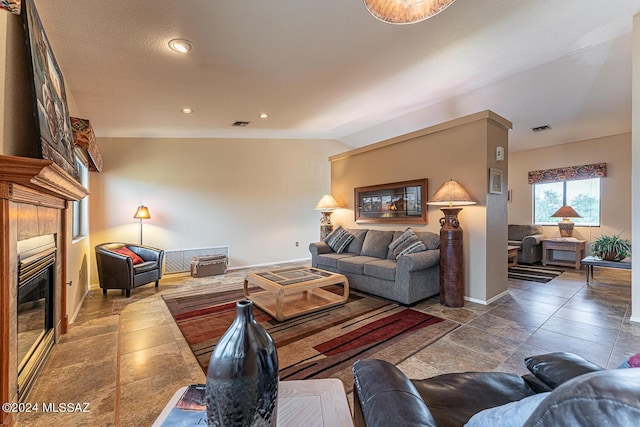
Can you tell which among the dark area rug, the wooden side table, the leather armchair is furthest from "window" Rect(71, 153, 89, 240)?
the wooden side table

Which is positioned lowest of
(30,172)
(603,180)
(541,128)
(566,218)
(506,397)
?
(506,397)

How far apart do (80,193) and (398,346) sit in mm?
3047

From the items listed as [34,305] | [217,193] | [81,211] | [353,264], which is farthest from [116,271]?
[353,264]

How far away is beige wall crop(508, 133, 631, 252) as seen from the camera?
17.3 feet

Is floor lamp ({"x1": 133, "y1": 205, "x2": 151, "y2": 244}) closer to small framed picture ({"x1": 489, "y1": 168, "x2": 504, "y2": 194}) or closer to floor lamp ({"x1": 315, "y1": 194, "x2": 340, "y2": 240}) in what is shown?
floor lamp ({"x1": 315, "y1": 194, "x2": 340, "y2": 240})

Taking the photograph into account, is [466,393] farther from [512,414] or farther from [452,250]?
[452,250]

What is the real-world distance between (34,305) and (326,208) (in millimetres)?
4187

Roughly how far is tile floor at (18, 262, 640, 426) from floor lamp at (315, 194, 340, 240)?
260 centimetres

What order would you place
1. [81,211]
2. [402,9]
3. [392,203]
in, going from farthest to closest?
1. [392,203]
2. [81,211]
3. [402,9]

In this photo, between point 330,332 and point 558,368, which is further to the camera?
point 330,332

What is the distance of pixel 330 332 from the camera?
104 inches

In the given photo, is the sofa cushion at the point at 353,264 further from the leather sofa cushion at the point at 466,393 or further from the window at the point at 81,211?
the window at the point at 81,211

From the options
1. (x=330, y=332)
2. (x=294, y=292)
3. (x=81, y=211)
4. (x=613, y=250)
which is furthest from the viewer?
(x=81, y=211)

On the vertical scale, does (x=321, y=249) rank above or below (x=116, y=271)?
→ above
